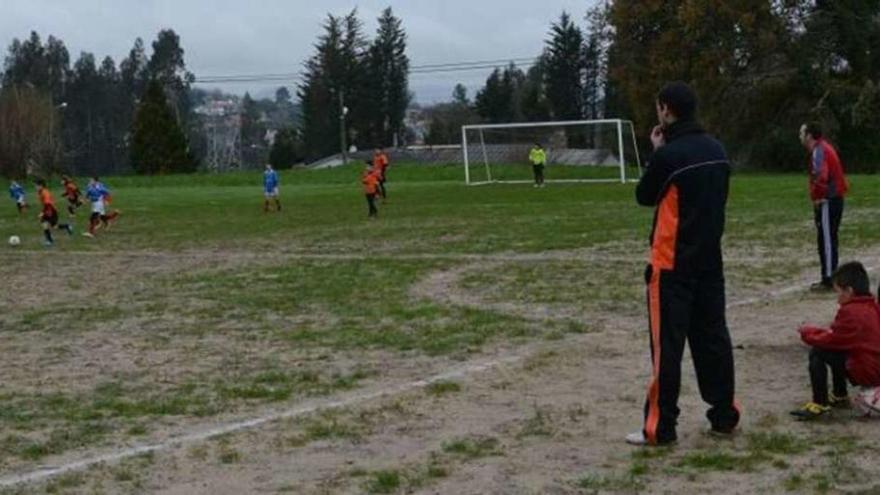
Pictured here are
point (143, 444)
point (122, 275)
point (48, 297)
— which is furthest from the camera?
point (122, 275)

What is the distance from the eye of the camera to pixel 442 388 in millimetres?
9250

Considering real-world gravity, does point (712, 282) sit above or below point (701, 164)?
below

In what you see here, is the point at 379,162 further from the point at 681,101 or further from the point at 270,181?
the point at 681,101

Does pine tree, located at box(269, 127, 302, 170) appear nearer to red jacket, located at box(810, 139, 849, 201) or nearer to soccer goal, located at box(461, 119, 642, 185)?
soccer goal, located at box(461, 119, 642, 185)

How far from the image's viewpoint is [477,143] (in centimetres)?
6309

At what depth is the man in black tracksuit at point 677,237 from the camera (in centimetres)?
725

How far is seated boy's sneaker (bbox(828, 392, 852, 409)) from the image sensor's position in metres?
8.06

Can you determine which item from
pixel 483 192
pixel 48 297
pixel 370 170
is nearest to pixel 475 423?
pixel 48 297

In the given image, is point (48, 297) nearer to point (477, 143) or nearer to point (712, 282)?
point (712, 282)

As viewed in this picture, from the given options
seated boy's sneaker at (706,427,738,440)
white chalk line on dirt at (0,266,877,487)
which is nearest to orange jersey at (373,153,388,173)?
white chalk line on dirt at (0,266,877,487)

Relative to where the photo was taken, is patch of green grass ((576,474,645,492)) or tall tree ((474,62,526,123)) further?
tall tree ((474,62,526,123))

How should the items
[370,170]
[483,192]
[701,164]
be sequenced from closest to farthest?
[701,164] < [370,170] < [483,192]

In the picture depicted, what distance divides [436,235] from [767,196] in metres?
12.7

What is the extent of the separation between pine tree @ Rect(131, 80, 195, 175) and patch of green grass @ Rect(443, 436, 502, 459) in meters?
91.3
